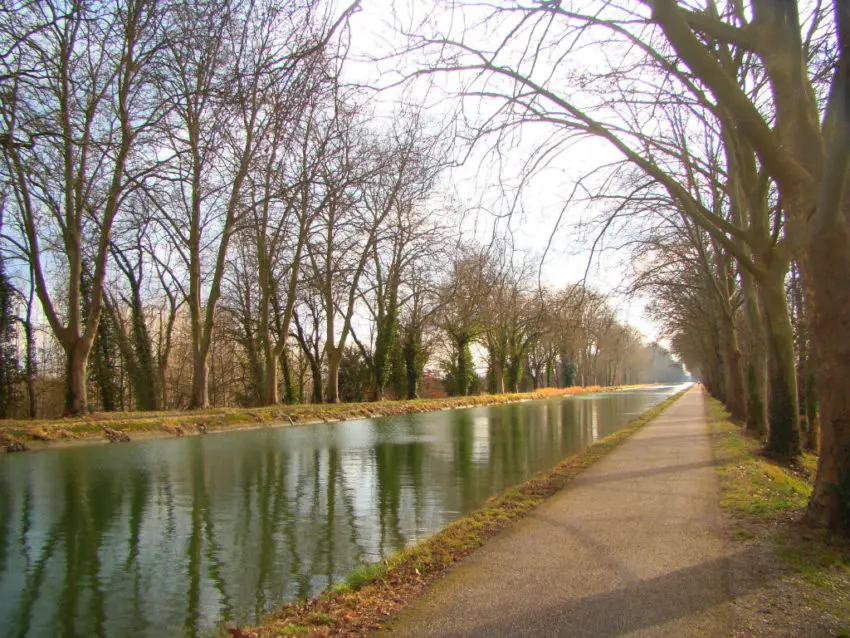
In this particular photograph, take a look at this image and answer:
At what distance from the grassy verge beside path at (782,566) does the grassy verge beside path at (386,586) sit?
2276 millimetres

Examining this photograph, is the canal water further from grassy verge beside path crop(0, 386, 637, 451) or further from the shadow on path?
the shadow on path

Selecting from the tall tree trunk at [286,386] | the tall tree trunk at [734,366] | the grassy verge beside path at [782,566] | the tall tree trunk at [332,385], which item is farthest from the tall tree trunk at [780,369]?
the tall tree trunk at [286,386]

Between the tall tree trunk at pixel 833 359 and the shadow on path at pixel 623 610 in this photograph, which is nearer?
the shadow on path at pixel 623 610

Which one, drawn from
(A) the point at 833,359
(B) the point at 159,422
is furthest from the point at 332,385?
(A) the point at 833,359

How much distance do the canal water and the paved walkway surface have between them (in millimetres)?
1378

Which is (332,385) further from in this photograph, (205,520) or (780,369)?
(205,520)

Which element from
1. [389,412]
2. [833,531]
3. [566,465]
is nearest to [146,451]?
[566,465]

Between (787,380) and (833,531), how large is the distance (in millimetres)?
6662

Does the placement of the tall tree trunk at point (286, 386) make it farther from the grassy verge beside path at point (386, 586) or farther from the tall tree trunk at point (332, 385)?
the grassy verge beside path at point (386, 586)

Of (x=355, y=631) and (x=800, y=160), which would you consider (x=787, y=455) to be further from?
(x=355, y=631)

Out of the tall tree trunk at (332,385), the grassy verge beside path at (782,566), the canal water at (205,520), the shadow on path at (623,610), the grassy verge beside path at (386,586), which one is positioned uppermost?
the tall tree trunk at (332,385)

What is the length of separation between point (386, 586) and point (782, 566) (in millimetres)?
3225

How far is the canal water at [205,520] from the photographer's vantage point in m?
5.11

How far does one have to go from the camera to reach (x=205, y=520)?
7.86 meters
